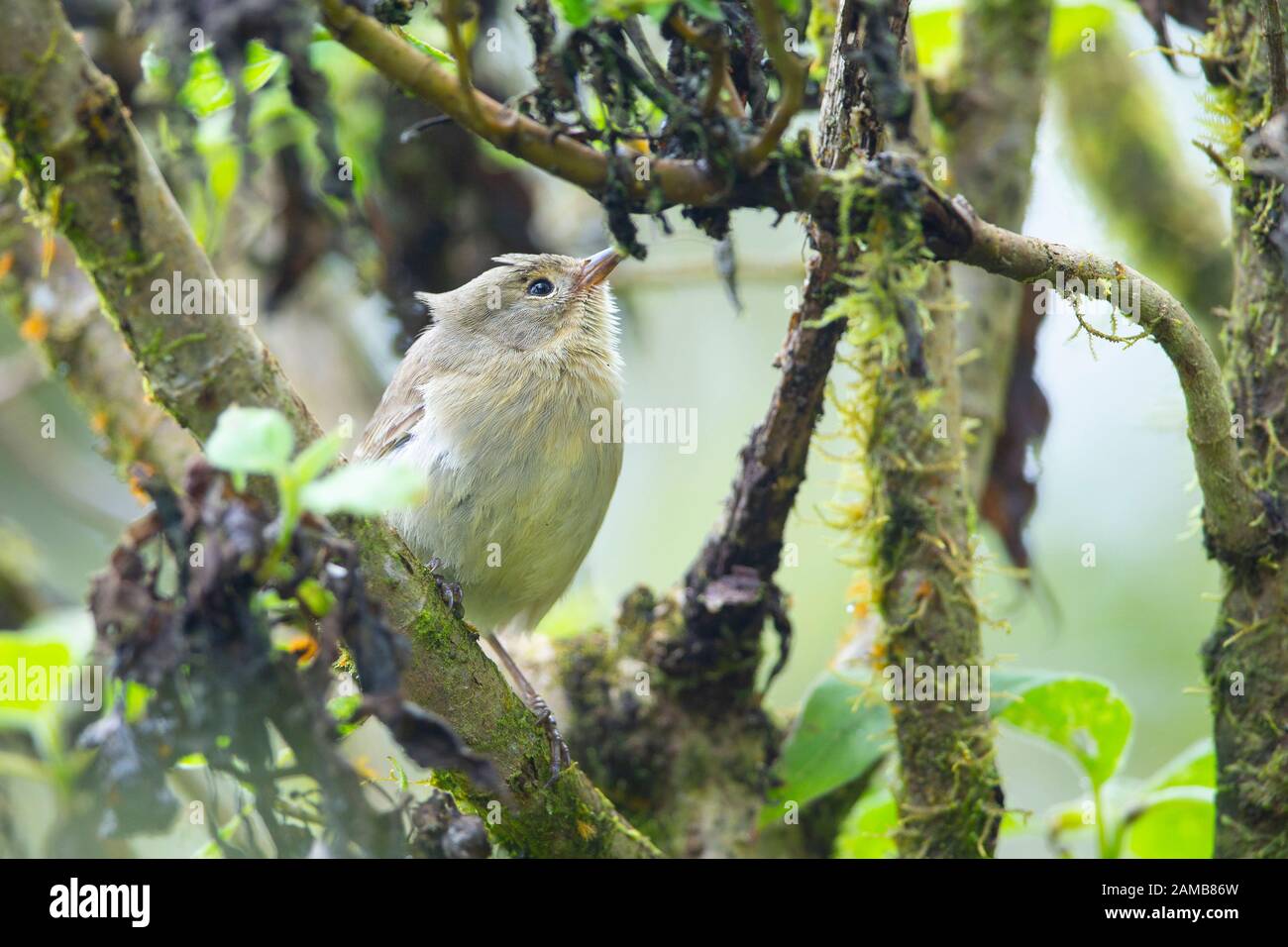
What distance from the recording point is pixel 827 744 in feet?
12.7

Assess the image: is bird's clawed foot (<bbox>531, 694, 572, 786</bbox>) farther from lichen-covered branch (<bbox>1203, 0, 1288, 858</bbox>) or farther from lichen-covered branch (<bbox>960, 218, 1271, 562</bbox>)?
lichen-covered branch (<bbox>1203, 0, 1288, 858</bbox>)

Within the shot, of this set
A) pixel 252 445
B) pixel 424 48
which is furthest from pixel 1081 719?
pixel 252 445

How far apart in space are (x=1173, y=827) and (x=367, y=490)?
10.5 ft

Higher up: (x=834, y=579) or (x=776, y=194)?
(x=776, y=194)

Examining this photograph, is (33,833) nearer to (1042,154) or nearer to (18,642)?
(18,642)

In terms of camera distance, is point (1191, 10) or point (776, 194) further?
point (1191, 10)

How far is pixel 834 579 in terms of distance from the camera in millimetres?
9086

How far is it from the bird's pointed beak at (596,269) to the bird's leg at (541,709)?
1.40 metres

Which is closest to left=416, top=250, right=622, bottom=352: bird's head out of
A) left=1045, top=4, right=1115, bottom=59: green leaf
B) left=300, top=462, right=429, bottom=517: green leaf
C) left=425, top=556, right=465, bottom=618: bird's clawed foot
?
left=425, top=556, right=465, bottom=618: bird's clawed foot

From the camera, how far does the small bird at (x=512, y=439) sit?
3.77 metres

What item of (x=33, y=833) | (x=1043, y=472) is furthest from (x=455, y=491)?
(x=33, y=833)

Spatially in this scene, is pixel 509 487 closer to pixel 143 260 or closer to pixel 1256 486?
pixel 143 260
